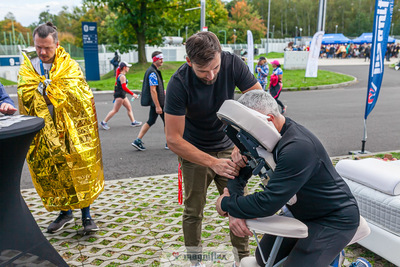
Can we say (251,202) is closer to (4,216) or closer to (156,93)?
(4,216)

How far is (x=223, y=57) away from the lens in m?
2.99

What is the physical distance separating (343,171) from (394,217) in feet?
2.24

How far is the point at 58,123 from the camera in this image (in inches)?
143

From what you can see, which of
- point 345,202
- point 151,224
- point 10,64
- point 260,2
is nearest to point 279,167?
point 345,202

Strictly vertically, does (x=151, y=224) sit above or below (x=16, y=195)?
below

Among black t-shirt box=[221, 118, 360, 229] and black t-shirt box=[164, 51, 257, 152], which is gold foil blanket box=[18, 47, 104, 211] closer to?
black t-shirt box=[164, 51, 257, 152]

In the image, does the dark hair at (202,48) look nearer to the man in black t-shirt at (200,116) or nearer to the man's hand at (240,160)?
the man in black t-shirt at (200,116)

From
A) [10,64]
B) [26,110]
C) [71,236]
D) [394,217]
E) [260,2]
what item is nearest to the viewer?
[394,217]

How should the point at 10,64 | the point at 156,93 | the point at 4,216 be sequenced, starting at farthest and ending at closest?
1. the point at 10,64
2. the point at 156,93
3. the point at 4,216

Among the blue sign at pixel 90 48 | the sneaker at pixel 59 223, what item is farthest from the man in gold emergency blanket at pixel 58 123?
the blue sign at pixel 90 48

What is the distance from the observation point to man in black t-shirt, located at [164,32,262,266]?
259 centimetres

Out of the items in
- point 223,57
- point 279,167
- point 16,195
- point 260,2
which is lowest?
point 16,195

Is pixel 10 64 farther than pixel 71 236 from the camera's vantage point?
Yes

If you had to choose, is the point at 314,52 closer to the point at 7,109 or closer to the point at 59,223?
the point at 59,223
